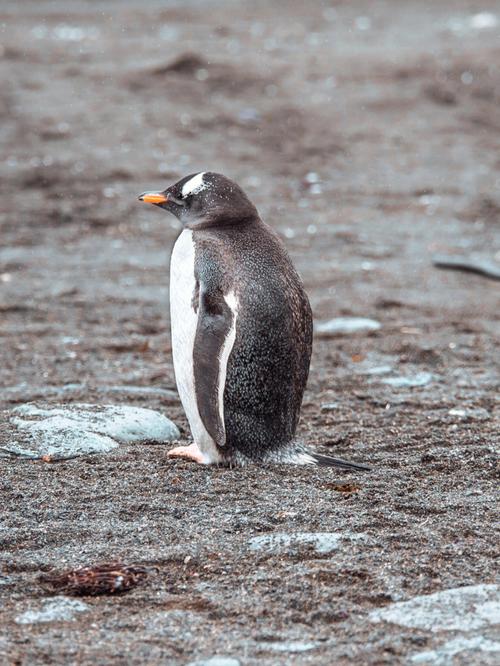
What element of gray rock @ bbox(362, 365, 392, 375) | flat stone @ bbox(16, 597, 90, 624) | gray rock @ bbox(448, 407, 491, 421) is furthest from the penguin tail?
gray rock @ bbox(362, 365, 392, 375)

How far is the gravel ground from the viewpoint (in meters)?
3.23

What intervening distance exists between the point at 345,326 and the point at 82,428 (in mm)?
2533

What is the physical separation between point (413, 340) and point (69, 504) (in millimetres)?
3048

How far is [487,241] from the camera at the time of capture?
8695mm

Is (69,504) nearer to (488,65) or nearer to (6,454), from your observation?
(6,454)

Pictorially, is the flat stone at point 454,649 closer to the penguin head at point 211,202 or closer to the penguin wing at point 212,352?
the penguin wing at point 212,352

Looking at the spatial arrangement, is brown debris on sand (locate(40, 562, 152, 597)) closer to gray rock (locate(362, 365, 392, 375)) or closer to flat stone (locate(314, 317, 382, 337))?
gray rock (locate(362, 365, 392, 375))

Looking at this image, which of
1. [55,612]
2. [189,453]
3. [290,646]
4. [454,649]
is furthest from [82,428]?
[454,649]

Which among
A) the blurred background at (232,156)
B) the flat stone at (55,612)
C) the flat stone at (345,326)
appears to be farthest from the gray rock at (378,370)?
the flat stone at (55,612)

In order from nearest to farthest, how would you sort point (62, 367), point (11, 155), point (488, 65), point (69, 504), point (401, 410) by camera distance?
point (69, 504)
point (401, 410)
point (62, 367)
point (11, 155)
point (488, 65)

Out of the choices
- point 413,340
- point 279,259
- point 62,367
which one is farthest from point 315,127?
point 279,259

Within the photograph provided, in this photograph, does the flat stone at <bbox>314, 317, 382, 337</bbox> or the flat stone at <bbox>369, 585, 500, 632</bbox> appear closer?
the flat stone at <bbox>369, 585, 500, 632</bbox>

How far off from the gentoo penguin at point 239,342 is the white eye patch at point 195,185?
0.38 feet

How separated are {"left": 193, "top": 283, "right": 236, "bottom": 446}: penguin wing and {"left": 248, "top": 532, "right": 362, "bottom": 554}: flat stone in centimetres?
69
